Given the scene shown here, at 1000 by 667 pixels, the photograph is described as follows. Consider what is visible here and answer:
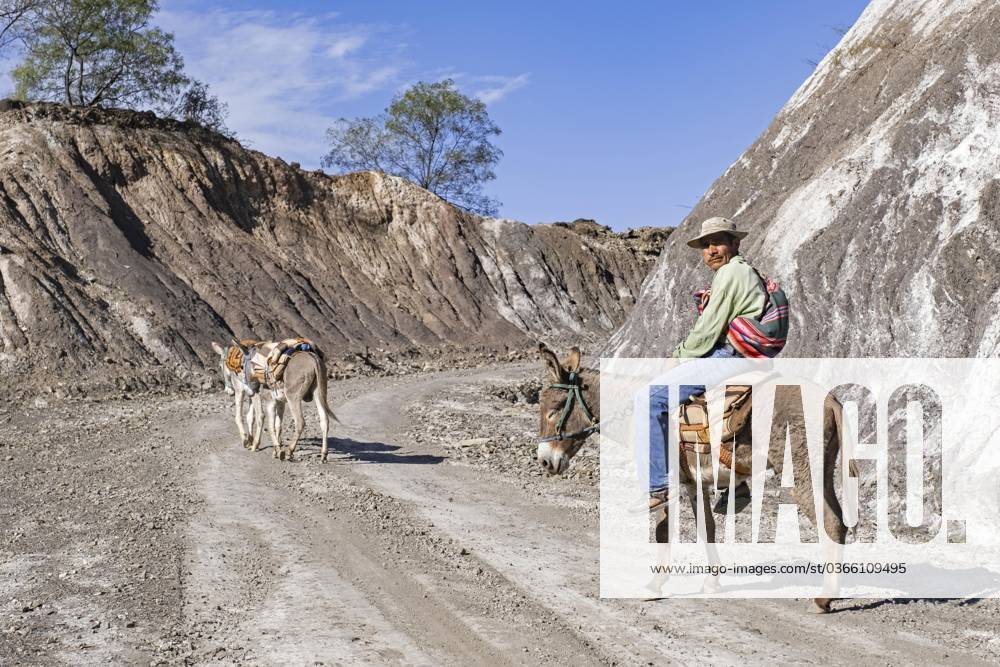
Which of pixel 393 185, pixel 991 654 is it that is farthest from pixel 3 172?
pixel 991 654

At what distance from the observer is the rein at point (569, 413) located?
6.65m

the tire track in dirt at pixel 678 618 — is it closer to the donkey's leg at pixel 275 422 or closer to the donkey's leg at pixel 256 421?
the donkey's leg at pixel 275 422

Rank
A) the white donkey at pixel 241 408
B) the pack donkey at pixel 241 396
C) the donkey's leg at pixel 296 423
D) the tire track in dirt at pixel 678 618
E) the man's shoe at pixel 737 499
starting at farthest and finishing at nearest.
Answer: the pack donkey at pixel 241 396 < the white donkey at pixel 241 408 < the donkey's leg at pixel 296 423 < the man's shoe at pixel 737 499 < the tire track in dirt at pixel 678 618

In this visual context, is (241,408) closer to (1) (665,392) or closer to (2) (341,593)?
(2) (341,593)

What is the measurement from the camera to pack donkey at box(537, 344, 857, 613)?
20.4 ft

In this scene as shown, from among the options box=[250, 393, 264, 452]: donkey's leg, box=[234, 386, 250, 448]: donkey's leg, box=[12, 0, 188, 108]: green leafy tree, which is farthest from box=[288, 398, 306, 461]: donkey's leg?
box=[12, 0, 188, 108]: green leafy tree

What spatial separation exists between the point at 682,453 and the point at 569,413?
2.83ft

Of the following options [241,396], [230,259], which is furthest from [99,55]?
[241,396]

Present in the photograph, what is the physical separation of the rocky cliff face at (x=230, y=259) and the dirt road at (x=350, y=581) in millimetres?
15082

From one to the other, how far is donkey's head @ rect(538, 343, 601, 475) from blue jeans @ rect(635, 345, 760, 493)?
40 cm

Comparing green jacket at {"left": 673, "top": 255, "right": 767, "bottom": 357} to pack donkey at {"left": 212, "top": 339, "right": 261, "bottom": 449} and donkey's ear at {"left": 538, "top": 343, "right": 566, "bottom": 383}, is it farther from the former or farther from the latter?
pack donkey at {"left": 212, "top": 339, "right": 261, "bottom": 449}

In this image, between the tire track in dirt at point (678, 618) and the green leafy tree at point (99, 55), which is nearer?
the tire track in dirt at point (678, 618)

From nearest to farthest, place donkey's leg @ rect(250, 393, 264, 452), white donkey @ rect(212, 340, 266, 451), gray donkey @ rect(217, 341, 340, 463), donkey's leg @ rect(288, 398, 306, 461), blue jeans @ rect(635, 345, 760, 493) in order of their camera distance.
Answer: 1. blue jeans @ rect(635, 345, 760, 493)
2. donkey's leg @ rect(288, 398, 306, 461)
3. gray donkey @ rect(217, 341, 340, 463)
4. donkey's leg @ rect(250, 393, 264, 452)
5. white donkey @ rect(212, 340, 266, 451)

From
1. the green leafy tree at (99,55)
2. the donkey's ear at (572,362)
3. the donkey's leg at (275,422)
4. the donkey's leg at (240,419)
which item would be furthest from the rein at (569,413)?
the green leafy tree at (99,55)
